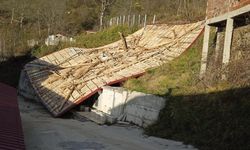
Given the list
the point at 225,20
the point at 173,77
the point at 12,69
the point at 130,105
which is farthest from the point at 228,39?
the point at 12,69

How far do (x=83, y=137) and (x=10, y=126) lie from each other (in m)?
4.56

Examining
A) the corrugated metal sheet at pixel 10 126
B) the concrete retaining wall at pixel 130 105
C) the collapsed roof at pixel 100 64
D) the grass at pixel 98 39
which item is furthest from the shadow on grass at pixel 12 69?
the corrugated metal sheet at pixel 10 126

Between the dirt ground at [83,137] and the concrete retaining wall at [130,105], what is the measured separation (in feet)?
1.96

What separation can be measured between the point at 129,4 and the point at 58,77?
89.6 feet

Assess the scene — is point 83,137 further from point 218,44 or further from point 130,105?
point 218,44

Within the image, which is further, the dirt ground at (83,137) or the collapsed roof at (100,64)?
the collapsed roof at (100,64)

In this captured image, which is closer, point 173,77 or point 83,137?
point 83,137

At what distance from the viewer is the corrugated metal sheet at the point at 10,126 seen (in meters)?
8.75

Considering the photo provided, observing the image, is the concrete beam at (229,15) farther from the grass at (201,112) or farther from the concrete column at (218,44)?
the grass at (201,112)

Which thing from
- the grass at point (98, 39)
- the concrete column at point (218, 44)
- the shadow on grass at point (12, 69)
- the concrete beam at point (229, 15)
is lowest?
the shadow on grass at point (12, 69)

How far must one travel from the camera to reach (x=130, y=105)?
722 inches

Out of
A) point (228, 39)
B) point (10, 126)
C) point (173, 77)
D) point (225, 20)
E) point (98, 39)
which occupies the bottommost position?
point (10, 126)

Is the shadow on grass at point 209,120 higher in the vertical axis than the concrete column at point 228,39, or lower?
lower

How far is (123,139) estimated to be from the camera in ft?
49.0
